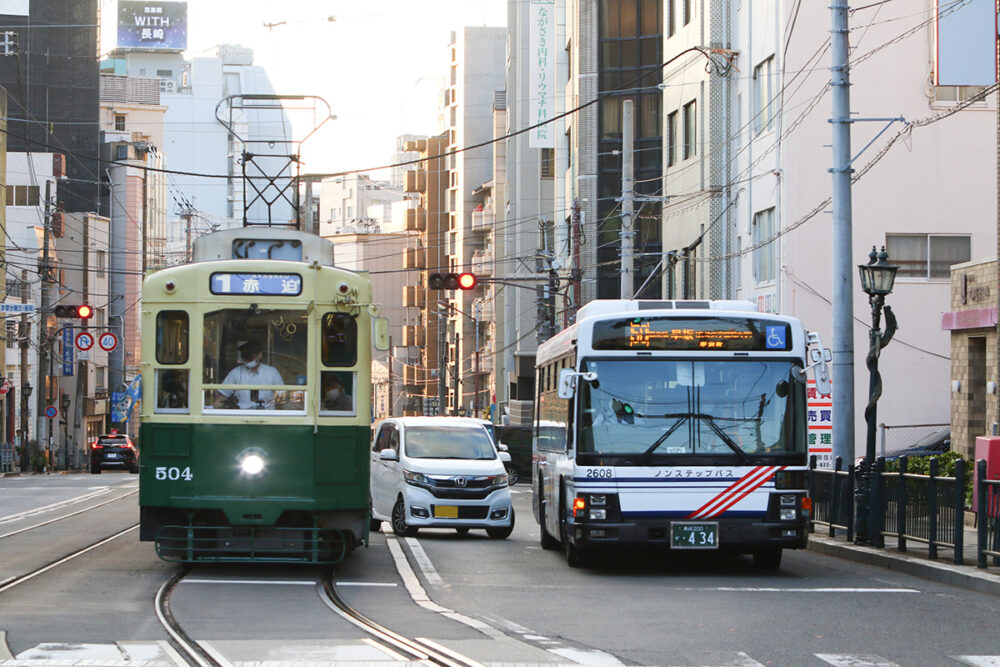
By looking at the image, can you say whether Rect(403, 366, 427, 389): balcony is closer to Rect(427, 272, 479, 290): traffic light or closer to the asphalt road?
Rect(427, 272, 479, 290): traffic light

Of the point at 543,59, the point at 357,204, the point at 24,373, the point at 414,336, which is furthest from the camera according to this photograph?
the point at 357,204

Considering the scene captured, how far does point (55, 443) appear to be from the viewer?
76.2 m

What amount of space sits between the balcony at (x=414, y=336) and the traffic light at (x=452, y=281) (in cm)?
7574

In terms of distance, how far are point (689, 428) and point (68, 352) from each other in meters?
61.9

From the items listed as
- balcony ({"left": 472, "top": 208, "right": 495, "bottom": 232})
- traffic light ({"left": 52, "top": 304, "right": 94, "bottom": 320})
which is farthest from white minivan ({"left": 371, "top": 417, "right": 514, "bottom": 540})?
balcony ({"left": 472, "top": 208, "right": 495, "bottom": 232})

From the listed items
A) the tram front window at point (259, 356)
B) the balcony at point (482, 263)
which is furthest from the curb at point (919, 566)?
the balcony at point (482, 263)

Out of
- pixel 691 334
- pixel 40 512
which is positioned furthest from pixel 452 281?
pixel 691 334

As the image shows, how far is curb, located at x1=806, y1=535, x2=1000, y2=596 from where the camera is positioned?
49.2ft

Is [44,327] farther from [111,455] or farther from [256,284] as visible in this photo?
[256,284]

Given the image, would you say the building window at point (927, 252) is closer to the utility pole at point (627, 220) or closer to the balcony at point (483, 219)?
the utility pole at point (627, 220)

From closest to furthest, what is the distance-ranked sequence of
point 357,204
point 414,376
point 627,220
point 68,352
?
point 627,220
point 68,352
point 414,376
point 357,204

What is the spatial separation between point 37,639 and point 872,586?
8.74 metres

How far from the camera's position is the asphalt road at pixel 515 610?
34.6 feet

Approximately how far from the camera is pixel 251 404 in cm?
1550
